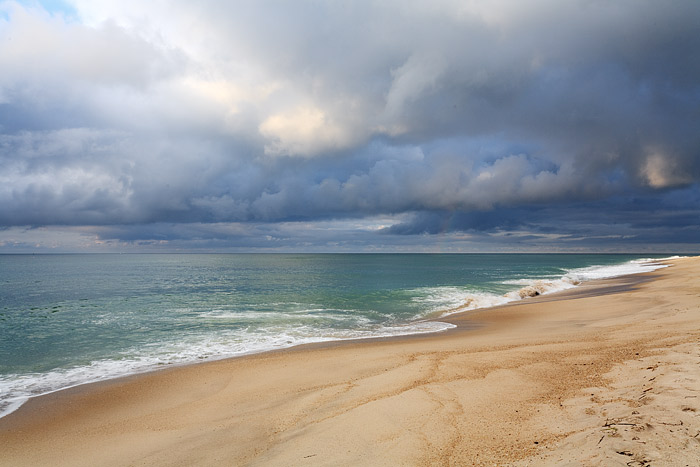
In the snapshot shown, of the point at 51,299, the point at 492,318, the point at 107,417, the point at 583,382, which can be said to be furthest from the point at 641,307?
the point at 51,299

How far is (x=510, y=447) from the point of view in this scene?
18.0 ft

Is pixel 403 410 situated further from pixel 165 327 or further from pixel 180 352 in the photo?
pixel 165 327

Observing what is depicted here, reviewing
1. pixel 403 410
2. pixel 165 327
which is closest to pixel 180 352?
pixel 165 327

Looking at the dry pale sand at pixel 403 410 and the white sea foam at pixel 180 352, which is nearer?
the dry pale sand at pixel 403 410

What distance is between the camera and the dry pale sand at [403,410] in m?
5.42

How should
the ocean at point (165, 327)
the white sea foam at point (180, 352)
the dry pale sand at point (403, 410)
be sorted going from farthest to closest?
the ocean at point (165, 327)
the white sea foam at point (180, 352)
the dry pale sand at point (403, 410)

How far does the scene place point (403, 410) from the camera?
7.35m

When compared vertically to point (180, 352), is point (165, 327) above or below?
below

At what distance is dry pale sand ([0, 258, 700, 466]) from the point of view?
5.42 metres

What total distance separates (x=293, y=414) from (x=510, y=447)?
4433 millimetres

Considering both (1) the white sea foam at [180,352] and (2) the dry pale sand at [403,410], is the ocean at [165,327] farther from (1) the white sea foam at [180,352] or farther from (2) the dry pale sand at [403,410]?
(2) the dry pale sand at [403,410]

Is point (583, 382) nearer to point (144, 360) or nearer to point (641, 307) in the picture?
point (144, 360)

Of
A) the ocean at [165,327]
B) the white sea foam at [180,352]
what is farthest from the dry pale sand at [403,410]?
the ocean at [165,327]

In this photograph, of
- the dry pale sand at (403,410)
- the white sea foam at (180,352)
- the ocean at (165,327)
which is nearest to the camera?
the dry pale sand at (403,410)
